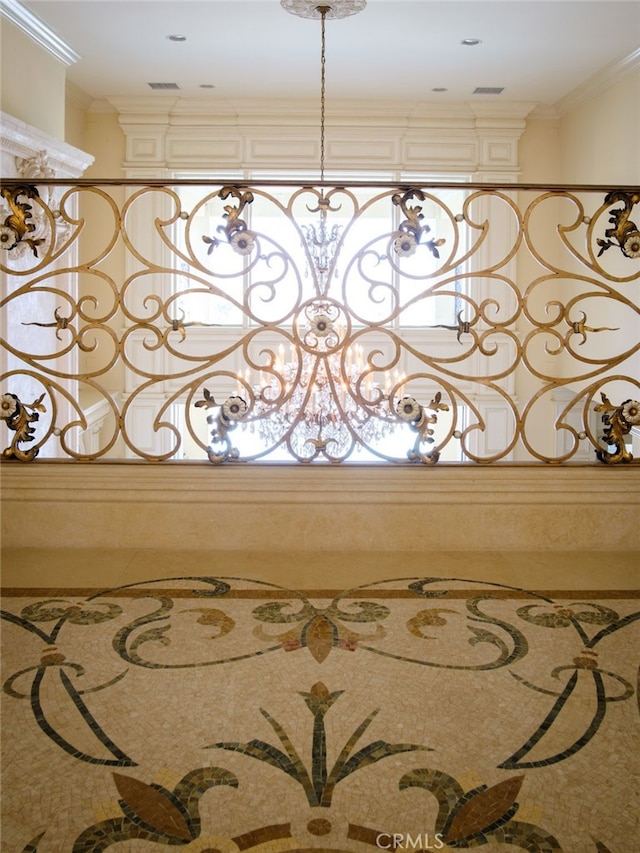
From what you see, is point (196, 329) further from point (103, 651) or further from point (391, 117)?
point (103, 651)

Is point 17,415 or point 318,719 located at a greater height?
point 17,415

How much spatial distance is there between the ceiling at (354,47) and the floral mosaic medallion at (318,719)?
5.01m

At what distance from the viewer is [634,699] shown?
177 cm

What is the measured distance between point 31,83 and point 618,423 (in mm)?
5096

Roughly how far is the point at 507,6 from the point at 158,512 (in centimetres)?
485

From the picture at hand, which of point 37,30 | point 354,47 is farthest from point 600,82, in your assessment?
point 37,30

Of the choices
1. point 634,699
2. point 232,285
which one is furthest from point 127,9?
point 634,699

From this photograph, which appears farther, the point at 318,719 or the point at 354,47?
the point at 354,47

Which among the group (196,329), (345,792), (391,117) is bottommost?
(345,792)

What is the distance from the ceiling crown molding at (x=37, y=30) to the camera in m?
5.77

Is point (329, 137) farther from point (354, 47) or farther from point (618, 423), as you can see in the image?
point (618, 423)

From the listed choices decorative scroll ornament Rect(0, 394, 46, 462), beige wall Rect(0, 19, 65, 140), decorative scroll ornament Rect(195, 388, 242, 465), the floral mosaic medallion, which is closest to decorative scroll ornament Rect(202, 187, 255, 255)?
decorative scroll ornament Rect(195, 388, 242, 465)

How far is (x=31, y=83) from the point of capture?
20.3 ft

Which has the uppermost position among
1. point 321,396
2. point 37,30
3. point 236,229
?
point 37,30
